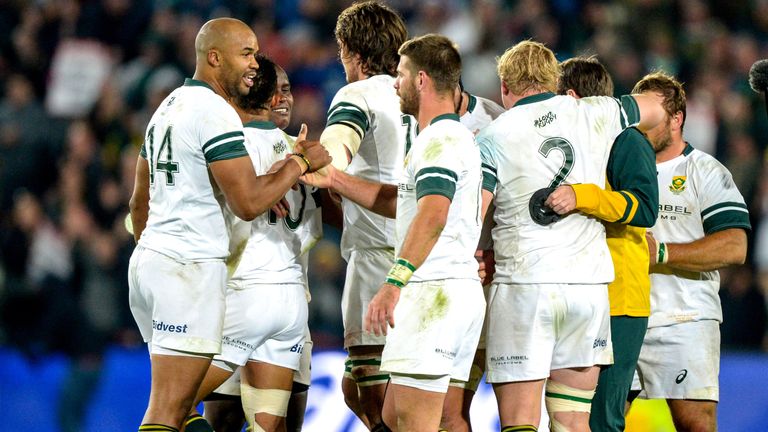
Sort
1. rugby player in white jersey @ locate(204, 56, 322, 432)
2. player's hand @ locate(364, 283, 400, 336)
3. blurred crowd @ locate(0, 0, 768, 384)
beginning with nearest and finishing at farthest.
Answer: player's hand @ locate(364, 283, 400, 336), rugby player in white jersey @ locate(204, 56, 322, 432), blurred crowd @ locate(0, 0, 768, 384)

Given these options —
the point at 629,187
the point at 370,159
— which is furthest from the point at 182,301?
the point at 629,187

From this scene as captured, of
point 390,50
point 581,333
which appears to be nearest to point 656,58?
point 390,50

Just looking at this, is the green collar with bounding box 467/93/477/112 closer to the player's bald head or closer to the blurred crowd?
the player's bald head

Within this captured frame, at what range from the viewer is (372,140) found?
246 inches

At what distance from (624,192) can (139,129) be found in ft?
23.2

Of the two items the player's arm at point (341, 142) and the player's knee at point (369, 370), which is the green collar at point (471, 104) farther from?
the player's knee at point (369, 370)

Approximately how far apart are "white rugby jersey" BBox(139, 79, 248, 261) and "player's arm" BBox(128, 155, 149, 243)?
10.7 inches

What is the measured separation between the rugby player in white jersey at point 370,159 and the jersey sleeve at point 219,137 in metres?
1.05

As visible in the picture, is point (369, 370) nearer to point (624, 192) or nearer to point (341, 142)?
point (341, 142)

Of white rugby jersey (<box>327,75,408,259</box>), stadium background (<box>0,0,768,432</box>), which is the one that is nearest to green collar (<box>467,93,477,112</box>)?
white rugby jersey (<box>327,75,408,259</box>)

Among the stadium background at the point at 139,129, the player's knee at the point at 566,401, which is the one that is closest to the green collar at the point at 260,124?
the player's knee at the point at 566,401

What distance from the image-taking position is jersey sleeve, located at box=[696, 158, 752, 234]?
21.7 ft

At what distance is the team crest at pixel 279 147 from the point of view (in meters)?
5.84

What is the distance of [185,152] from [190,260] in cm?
50
